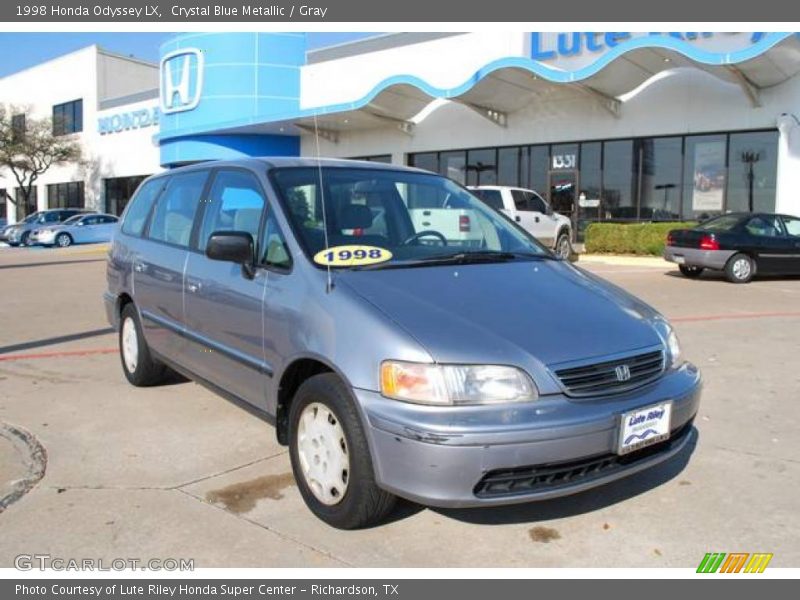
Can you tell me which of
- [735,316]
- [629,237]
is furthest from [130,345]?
[629,237]

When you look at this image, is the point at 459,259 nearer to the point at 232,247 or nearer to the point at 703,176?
the point at 232,247

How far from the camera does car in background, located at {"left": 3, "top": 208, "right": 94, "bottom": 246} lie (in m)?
28.5

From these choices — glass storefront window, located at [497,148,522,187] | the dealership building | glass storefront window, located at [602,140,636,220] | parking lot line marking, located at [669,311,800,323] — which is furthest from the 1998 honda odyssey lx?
glass storefront window, located at [497,148,522,187]

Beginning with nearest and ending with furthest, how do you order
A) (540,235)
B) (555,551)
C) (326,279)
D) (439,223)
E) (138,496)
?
(555,551) < (326,279) < (138,496) < (439,223) < (540,235)

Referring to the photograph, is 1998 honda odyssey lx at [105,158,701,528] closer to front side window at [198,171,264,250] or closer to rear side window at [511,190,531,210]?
front side window at [198,171,264,250]

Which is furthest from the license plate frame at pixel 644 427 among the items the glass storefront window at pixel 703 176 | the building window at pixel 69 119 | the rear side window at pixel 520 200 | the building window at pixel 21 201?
the building window at pixel 21 201

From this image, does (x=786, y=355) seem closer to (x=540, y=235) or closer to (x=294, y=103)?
(x=540, y=235)

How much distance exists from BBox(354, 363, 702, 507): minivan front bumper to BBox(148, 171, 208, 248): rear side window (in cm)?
246

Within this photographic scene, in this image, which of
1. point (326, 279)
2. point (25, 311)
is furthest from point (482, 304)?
point (25, 311)

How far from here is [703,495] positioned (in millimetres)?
3840

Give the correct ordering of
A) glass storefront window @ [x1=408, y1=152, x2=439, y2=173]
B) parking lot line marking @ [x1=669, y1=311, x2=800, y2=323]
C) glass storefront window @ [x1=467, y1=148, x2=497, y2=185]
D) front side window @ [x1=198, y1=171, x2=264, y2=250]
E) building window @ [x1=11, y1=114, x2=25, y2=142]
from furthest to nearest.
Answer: building window @ [x1=11, y1=114, x2=25, y2=142]
glass storefront window @ [x1=408, y1=152, x2=439, y2=173]
glass storefront window @ [x1=467, y1=148, x2=497, y2=185]
parking lot line marking @ [x1=669, y1=311, x2=800, y2=323]
front side window @ [x1=198, y1=171, x2=264, y2=250]

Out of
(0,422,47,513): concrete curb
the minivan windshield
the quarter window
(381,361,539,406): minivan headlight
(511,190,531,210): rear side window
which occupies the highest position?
(511,190,531,210): rear side window

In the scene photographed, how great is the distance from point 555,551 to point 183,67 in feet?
105

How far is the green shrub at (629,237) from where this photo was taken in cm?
1867
